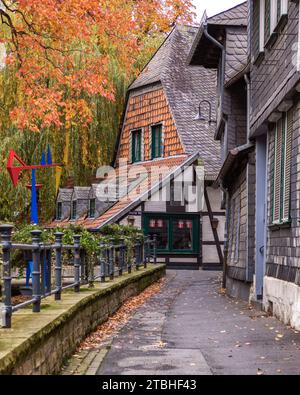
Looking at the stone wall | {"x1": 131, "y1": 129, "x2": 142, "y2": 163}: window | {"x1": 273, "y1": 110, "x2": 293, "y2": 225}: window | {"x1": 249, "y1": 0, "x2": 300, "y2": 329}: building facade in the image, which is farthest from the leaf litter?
{"x1": 131, "y1": 129, "x2": 142, "y2": 163}: window

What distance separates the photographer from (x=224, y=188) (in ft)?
70.9

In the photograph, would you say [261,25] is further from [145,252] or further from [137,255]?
[145,252]

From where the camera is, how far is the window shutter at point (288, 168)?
1234 cm

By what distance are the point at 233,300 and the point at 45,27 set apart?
8902 mm

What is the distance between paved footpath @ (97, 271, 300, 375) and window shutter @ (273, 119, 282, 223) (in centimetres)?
184

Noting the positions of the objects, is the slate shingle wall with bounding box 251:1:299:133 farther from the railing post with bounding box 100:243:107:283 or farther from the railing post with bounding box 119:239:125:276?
the railing post with bounding box 119:239:125:276

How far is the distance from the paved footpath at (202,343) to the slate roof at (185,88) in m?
15.4

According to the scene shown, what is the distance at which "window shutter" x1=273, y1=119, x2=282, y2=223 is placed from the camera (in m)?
13.4

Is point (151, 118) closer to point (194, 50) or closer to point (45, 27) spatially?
point (194, 50)

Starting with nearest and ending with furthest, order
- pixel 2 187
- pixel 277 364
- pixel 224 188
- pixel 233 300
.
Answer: pixel 277 364, pixel 233 300, pixel 224 188, pixel 2 187

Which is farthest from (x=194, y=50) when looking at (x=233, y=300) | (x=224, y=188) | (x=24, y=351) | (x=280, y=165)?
(x=24, y=351)

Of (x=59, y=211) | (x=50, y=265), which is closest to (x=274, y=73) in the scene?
(x=50, y=265)

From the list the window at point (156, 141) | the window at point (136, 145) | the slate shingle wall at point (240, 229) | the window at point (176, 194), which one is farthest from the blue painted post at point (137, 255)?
the window at point (136, 145)

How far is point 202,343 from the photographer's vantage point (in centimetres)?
989
